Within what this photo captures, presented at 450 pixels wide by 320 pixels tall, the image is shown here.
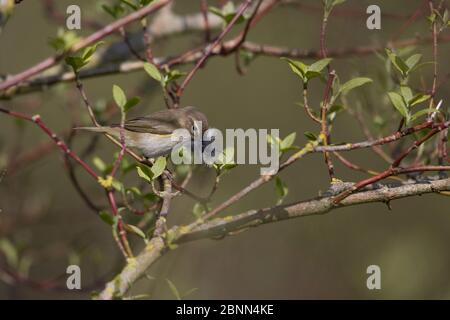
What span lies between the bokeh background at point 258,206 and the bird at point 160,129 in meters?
0.27

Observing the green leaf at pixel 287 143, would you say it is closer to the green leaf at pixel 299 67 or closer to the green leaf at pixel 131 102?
the green leaf at pixel 299 67

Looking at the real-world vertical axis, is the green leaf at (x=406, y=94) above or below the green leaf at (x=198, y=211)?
above

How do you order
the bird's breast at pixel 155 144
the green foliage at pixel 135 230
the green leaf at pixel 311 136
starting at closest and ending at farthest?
the green leaf at pixel 311 136 < the green foliage at pixel 135 230 < the bird's breast at pixel 155 144

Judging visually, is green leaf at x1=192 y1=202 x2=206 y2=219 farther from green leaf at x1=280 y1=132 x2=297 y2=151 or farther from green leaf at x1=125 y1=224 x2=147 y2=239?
green leaf at x1=280 y1=132 x2=297 y2=151

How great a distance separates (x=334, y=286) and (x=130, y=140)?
3.20 meters

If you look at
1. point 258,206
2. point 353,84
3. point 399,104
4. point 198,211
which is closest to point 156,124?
point 198,211

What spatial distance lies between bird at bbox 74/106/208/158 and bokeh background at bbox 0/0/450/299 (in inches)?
10.5

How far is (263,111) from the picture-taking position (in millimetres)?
7156

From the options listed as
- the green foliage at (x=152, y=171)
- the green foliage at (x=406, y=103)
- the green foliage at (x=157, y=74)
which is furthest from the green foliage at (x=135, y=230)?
the green foliage at (x=406, y=103)

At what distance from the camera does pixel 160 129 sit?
2.76 meters

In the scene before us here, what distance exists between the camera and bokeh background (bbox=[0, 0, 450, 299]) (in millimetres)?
4297

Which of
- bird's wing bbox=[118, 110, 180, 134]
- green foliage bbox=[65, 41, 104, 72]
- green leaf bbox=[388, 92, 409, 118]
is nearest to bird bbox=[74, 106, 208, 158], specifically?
bird's wing bbox=[118, 110, 180, 134]

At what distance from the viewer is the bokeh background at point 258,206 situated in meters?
4.30
